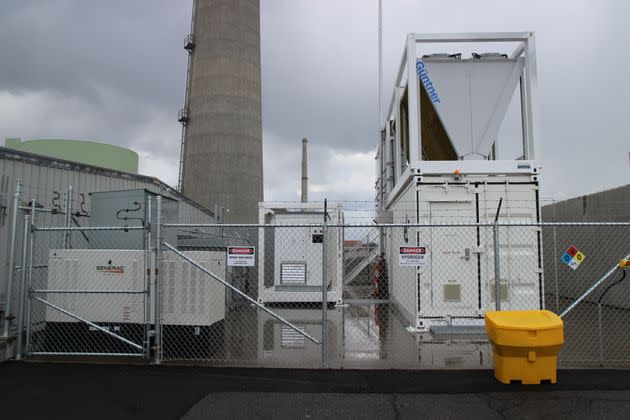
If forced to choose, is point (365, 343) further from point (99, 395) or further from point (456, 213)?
point (99, 395)

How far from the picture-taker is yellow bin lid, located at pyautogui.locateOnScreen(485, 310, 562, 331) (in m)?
5.20

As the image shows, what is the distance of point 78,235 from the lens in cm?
969

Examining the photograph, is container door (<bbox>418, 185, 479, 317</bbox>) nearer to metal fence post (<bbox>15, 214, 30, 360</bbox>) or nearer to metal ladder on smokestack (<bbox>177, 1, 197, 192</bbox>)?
metal fence post (<bbox>15, 214, 30, 360</bbox>)

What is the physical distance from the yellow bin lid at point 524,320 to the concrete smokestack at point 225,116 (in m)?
21.5

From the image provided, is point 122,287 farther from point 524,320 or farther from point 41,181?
point 524,320

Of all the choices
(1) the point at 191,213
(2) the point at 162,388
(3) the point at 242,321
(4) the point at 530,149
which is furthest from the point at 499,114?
(1) the point at 191,213

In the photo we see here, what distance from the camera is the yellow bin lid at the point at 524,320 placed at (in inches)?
205

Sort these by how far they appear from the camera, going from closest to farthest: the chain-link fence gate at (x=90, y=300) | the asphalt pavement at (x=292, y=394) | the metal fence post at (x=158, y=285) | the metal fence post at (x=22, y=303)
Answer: the asphalt pavement at (x=292, y=394)
the metal fence post at (x=158, y=285)
the metal fence post at (x=22, y=303)
the chain-link fence gate at (x=90, y=300)

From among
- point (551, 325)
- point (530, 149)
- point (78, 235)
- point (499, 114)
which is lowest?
point (551, 325)

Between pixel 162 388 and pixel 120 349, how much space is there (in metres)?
2.35

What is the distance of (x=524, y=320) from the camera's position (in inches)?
211

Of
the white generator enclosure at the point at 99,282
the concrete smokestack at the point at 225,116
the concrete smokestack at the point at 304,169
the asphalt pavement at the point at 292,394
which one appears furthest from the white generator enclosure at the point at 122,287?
the concrete smokestack at the point at 304,169

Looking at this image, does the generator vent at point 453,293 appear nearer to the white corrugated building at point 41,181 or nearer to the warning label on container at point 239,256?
the warning label on container at point 239,256

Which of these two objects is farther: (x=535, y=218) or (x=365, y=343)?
(x=535, y=218)
